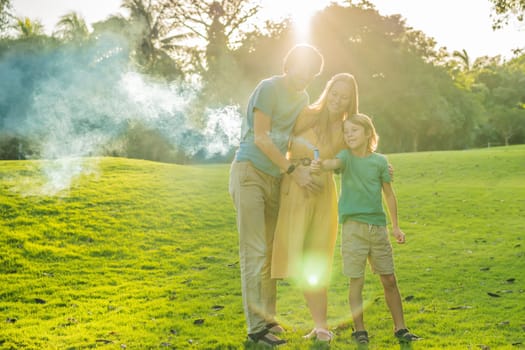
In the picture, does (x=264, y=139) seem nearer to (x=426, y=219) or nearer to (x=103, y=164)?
(x=426, y=219)

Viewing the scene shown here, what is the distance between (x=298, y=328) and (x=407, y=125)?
37774 mm

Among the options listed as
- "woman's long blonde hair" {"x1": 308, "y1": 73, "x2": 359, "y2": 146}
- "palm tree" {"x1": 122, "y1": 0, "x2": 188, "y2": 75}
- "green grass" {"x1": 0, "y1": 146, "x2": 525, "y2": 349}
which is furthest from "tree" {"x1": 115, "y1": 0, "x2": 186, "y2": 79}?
"woman's long blonde hair" {"x1": 308, "y1": 73, "x2": 359, "y2": 146}

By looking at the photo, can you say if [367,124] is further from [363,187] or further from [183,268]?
[183,268]

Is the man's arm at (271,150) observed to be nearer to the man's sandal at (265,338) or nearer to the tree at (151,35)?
the man's sandal at (265,338)

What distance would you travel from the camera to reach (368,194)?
5074 millimetres

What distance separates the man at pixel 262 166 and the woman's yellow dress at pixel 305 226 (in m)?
0.13

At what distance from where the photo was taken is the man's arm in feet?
15.9

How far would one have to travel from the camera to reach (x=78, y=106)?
23.0 meters

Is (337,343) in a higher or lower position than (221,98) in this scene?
lower

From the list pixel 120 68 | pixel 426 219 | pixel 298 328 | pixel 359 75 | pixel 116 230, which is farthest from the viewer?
pixel 359 75

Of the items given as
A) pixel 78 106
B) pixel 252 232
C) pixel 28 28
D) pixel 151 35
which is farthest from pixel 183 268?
pixel 151 35

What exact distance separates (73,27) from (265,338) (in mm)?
33100

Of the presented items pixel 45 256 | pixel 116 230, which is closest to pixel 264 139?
pixel 45 256

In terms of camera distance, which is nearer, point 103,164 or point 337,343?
point 337,343
